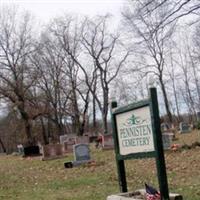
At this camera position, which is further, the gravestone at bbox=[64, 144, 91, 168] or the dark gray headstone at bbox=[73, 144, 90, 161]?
the dark gray headstone at bbox=[73, 144, 90, 161]

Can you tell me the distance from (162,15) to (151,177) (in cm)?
1104

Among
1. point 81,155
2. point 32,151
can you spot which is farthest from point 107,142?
point 81,155

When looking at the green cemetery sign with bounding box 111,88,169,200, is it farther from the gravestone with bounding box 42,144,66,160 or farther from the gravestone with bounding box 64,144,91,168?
the gravestone with bounding box 42,144,66,160

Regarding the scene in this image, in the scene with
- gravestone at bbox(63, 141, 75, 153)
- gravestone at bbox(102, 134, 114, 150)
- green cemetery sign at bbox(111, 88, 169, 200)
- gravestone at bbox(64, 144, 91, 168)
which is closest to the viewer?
green cemetery sign at bbox(111, 88, 169, 200)

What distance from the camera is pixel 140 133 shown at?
6500 mm

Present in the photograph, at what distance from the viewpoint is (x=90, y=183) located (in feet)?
43.8

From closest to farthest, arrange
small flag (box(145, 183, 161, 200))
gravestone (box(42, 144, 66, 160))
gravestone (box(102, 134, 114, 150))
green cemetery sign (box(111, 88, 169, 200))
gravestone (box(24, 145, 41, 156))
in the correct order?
green cemetery sign (box(111, 88, 169, 200))
small flag (box(145, 183, 161, 200))
gravestone (box(42, 144, 66, 160))
gravestone (box(102, 134, 114, 150))
gravestone (box(24, 145, 41, 156))

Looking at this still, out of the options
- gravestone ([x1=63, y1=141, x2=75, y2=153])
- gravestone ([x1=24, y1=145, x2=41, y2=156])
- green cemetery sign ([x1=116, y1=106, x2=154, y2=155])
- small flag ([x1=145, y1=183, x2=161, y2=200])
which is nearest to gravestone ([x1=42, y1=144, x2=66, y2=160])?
gravestone ([x1=63, y1=141, x2=75, y2=153])

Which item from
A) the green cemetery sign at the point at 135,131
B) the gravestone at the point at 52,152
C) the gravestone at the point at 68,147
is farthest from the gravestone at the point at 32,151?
the green cemetery sign at the point at 135,131

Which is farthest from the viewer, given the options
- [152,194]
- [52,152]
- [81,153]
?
[52,152]

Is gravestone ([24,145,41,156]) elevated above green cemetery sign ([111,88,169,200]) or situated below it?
above

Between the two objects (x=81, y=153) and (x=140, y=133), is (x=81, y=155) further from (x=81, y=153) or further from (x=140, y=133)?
(x=140, y=133)

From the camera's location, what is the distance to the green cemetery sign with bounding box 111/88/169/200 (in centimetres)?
615

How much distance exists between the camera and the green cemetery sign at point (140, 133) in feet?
20.2
